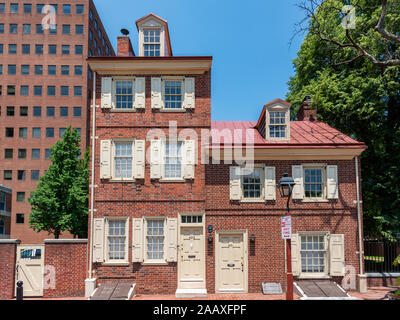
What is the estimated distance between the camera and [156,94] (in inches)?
588

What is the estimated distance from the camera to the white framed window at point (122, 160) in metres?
14.7

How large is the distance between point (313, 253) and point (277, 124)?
218 inches

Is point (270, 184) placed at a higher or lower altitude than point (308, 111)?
lower

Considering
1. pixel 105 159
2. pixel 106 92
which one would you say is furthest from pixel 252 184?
pixel 106 92

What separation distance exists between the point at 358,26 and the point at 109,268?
1572cm

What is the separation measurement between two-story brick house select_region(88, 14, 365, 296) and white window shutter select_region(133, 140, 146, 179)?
0.14ft

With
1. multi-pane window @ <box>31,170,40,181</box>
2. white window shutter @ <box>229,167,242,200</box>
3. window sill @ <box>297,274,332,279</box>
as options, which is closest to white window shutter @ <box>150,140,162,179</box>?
white window shutter @ <box>229,167,242,200</box>

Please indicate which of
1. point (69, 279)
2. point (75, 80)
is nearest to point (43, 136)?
point (75, 80)

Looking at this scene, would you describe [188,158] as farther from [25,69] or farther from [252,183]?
[25,69]

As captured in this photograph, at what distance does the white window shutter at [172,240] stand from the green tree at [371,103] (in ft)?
31.3

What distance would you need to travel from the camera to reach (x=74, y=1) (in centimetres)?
5288

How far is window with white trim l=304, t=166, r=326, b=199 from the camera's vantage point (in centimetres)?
1491

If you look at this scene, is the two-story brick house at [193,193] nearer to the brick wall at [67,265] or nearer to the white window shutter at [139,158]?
the white window shutter at [139,158]
